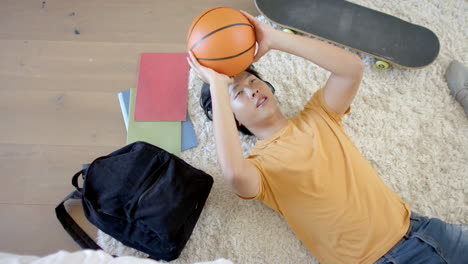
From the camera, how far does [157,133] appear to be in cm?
161

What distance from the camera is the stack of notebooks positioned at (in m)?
1.61

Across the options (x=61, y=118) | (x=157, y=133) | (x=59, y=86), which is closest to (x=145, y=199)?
(x=157, y=133)

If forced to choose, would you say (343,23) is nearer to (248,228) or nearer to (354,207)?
(354,207)

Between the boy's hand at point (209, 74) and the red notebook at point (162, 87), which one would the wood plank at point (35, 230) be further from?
the boy's hand at point (209, 74)

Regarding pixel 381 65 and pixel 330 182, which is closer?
pixel 330 182

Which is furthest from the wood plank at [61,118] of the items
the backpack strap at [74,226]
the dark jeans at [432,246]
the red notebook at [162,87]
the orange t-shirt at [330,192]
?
the dark jeans at [432,246]

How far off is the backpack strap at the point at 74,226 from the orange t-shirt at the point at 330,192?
2.51 feet

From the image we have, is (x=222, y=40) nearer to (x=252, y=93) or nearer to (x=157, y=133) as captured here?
(x=252, y=93)

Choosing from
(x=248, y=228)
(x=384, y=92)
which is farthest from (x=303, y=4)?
(x=248, y=228)

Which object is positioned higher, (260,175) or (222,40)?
(222,40)

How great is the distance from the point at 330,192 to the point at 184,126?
77 centimetres

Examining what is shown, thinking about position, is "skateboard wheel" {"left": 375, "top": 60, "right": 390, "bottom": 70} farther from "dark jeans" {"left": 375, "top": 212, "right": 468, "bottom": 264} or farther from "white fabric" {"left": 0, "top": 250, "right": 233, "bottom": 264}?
"white fabric" {"left": 0, "top": 250, "right": 233, "bottom": 264}

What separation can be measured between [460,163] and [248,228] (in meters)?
1.00

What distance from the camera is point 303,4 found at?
68.0 inches
